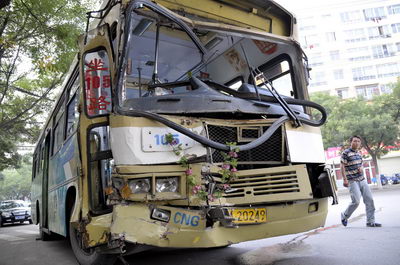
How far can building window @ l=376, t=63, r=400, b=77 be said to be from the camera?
37.0m

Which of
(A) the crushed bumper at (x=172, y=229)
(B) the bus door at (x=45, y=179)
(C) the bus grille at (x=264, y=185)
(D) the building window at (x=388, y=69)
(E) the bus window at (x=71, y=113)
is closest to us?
(A) the crushed bumper at (x=172, y=229)

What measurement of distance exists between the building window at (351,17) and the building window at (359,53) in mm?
3734

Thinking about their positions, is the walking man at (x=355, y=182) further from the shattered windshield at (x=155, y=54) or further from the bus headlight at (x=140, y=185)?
the bus headlight at (x=140, y=185)

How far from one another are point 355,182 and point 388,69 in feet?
122

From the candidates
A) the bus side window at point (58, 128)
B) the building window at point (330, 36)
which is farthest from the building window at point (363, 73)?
the bus side window at point (58, 128)

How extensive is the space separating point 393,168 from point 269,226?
115 ft

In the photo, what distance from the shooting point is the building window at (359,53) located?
Answer: 38250mm

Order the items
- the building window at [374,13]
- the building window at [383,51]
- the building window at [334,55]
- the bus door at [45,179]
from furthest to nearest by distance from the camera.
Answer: the building window at [374,13] < the building window at [334,55] < the building window at [383,51] < the bus door at [45,179]

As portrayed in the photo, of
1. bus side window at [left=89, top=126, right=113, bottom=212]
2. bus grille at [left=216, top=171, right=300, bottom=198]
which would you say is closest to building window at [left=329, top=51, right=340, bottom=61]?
bus grille at [left=216, top=171, right=300, bottom=198]

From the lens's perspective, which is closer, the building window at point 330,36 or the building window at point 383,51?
the building window at point 383,51

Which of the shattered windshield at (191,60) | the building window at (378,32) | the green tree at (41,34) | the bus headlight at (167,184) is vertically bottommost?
the bus headlight at (167,184)

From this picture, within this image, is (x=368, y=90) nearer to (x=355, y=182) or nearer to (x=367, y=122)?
(x=367, y=122)

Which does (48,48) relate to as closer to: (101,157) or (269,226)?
(101,157)

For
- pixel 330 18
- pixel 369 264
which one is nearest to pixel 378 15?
pixel 330 18
